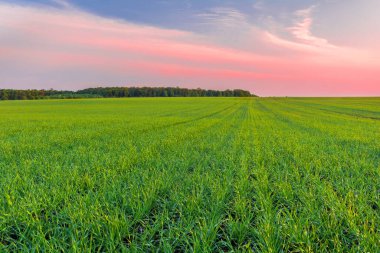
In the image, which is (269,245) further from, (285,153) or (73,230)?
(285,153)

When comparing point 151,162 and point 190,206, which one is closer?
point 190,206

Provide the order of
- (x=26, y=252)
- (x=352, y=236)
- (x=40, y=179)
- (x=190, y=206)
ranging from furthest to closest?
(x=40, y=179)
(x=190, y=206)
(x=352, y=236)
(x=26, y=252)

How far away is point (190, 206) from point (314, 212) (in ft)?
6.76

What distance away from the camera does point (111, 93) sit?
144 meters

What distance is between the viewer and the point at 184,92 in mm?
166500

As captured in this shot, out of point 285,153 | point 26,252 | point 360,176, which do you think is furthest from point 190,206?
point 285,153

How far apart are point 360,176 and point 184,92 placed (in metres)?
163

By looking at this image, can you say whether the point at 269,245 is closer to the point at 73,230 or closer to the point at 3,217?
the point at 73,230

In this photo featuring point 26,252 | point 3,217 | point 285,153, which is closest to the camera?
point 26,252

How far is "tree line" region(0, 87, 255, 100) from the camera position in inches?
4899

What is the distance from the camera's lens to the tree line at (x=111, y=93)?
124 metres

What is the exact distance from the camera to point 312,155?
8.95 meters

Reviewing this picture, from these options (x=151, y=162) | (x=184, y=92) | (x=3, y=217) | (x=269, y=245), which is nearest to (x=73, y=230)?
(x=3, y=217)

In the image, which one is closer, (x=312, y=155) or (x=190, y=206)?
(x=190, y=206)
